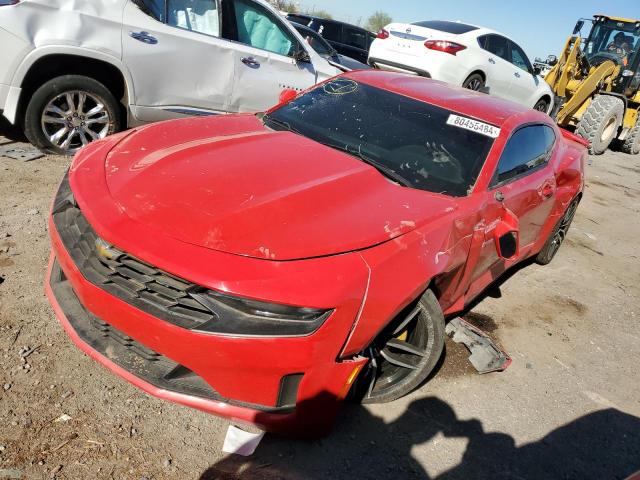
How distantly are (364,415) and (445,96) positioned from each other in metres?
2.19

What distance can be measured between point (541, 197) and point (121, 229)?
9.59ft

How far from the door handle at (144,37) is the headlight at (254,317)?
140 inches

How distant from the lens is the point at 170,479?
204 centimetres

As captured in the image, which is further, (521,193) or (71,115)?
(71,115)

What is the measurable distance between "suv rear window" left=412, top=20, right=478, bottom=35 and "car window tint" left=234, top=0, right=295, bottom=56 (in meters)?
4.43

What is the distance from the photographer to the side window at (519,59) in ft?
32.6

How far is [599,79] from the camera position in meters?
10.4

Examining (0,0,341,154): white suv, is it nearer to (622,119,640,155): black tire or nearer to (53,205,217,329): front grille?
(53,205,217,329): front grille

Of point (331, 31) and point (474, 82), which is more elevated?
point (474, 82)

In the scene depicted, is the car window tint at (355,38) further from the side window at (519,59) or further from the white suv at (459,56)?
the side window at (519,59)

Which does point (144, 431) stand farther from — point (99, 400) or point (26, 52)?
point (26, 52)

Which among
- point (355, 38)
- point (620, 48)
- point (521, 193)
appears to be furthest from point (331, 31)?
point (521, 193)

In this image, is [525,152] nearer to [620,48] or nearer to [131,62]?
[131,62]

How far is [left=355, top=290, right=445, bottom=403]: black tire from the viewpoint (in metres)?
2.48
